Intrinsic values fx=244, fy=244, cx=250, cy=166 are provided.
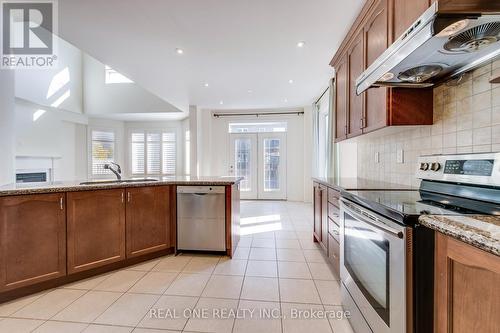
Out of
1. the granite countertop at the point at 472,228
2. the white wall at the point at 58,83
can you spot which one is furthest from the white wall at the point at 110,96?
the granite countertop at the point at 472,228

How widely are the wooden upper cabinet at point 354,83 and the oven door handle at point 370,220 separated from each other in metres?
1.00

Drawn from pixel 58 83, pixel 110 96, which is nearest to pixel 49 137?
pixel 58 83

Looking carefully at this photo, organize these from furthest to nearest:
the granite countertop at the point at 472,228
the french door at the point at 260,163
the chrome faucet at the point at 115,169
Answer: the french door at the point at 260,163
the chrome faucet at the point at 115,169
the granite countertop at the point at 472,228

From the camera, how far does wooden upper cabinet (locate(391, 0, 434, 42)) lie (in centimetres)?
142

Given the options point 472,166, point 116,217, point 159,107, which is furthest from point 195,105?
point 472,166

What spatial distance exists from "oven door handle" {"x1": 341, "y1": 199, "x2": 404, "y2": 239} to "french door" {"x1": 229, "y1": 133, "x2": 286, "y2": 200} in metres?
5.13

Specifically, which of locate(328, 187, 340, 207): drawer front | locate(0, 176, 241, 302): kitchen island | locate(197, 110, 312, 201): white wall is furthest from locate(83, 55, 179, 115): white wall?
locate(328, 187, 340, 207): drawer front

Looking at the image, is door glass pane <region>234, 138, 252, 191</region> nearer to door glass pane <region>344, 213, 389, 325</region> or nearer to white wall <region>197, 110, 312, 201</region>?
white wall <region>197, 110, 312, 201</region>

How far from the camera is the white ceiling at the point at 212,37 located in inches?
88.3

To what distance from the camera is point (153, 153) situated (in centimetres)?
811

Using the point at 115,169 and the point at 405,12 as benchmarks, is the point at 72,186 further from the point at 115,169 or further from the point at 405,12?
the point at 405,12

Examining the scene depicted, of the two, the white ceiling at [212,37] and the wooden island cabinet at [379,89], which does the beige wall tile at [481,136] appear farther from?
the white ceiling at [212,37]

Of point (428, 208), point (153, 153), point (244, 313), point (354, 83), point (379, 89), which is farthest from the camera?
point (153, 153)

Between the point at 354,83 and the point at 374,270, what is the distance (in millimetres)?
1856
